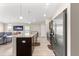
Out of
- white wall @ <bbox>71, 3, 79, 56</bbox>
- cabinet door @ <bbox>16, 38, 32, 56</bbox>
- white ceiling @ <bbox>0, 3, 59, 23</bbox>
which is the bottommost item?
cabinet door @ <bbox>16, 38, 32, 56</bbox>

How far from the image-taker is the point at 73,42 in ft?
10.3

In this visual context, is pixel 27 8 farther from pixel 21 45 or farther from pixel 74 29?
pixel 74 29

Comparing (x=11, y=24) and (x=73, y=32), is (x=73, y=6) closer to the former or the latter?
(x=73, y=32)

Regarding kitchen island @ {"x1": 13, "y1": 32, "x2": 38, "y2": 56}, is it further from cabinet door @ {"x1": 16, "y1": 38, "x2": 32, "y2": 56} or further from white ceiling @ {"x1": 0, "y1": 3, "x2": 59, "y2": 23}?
white ceiling @ {"x1": 0, "y1": 3, "x2": 59, "y2": 23}

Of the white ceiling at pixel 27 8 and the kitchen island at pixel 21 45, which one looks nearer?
the kitchen island at pixel 21 45

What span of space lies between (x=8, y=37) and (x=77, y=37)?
7842 millimetres

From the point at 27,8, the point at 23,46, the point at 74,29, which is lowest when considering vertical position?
the point at 23,46

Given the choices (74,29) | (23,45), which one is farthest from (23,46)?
(74,29)

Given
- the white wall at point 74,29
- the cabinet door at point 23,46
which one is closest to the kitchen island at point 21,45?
the cabinet door at point 23,46

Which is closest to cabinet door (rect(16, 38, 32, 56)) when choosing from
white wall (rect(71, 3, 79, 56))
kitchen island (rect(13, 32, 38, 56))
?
kitchen island (rect(13, 32, 38, 56))

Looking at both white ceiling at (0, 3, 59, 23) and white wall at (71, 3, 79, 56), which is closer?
Answer: white wall at (71, 3, 79, 56)

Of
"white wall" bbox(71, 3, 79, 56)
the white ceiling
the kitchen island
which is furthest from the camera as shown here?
the white ceiling

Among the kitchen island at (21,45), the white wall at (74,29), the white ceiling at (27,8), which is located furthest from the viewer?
the white ceiling at (27,8)

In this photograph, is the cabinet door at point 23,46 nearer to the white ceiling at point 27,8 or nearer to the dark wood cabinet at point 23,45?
the dark wood cabinet at point 23,45
